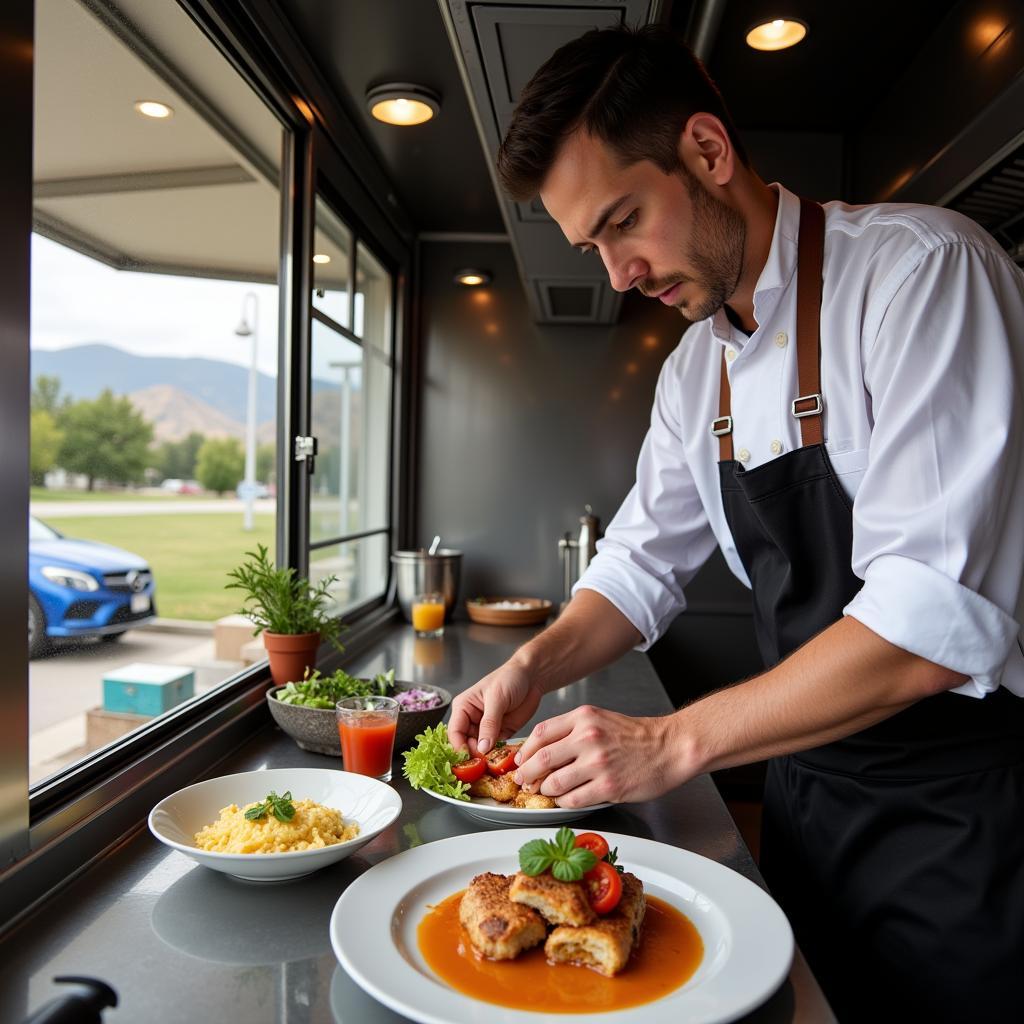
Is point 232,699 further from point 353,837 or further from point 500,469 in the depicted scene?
point 500,469

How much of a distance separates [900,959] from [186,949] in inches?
36.0

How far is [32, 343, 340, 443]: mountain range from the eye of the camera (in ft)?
4.81

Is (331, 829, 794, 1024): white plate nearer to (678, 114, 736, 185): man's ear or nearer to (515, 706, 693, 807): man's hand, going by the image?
(515, 706, 693, 807): man's hand

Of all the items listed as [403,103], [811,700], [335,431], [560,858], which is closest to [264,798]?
[560,858]

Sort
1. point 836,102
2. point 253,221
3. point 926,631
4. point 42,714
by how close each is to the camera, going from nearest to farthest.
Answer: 1. point 926,631
2. point 42,714
3. point 253,221
4. point 836,102

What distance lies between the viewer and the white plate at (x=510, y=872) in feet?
2.41

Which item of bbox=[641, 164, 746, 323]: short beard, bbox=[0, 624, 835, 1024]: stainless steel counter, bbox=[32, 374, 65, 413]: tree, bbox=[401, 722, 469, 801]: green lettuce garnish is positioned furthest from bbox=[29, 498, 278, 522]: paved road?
bbox=[641, 164, 746, 323]: short beard

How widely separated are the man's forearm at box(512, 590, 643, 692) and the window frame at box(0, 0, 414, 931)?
1.82 feet

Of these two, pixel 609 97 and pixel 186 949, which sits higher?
pixel 609 97

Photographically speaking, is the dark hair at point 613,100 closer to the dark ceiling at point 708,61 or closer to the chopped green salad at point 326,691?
the dark ceiling at point 708,61

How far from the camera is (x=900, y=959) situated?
1199 millimetres

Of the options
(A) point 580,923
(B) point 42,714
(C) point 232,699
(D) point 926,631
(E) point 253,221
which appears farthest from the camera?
(E) point 253,221

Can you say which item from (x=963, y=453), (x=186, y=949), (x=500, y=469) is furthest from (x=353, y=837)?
(x=500, y=469)

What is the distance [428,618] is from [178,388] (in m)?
1.11
